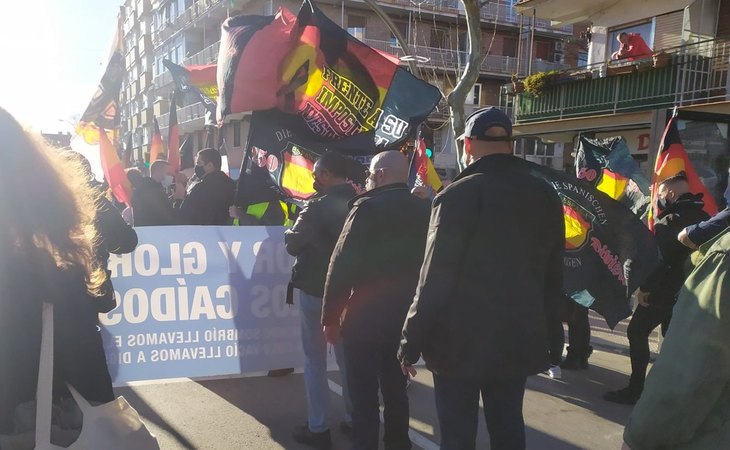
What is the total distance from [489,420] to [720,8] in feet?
45.7

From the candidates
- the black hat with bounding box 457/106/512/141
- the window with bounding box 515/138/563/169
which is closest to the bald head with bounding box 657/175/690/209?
the black hat with bounding box 457/106/512/141

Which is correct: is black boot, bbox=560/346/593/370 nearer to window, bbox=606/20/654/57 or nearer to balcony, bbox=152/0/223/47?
window, bbox=606/20/654/57

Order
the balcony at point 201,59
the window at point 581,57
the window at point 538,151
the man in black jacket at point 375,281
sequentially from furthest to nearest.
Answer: the balcony at point 201,59, the window at point 581,57, the window at point 538,151, the man in black jacket at point 375,281

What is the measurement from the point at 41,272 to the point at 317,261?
212 centimetres

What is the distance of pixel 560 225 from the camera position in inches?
99.3

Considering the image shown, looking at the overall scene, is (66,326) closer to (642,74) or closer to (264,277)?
(264,277)

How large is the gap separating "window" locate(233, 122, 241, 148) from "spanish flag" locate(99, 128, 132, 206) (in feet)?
90.2

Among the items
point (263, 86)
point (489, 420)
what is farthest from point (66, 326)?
point (263, 86)

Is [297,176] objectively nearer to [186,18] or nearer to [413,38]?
[413,38]

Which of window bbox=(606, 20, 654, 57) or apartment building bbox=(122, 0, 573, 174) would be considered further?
apartment building bbox=(122, 0, 573, 174)

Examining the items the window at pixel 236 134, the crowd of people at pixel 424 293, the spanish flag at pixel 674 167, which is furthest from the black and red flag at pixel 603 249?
the window at pixel 236 134

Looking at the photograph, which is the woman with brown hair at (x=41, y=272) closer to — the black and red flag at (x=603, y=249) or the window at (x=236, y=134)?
the black and red flag at (x=603, y=249)

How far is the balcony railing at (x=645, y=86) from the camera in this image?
39.6 ft

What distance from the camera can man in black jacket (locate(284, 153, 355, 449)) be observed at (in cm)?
347
